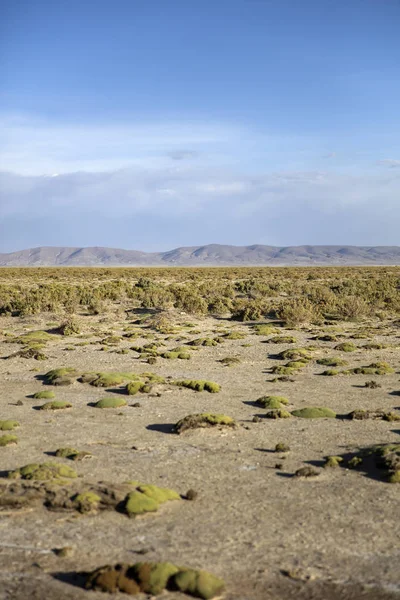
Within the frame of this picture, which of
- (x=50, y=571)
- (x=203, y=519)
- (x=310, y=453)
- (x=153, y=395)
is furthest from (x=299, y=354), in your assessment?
(x=50, y=571)

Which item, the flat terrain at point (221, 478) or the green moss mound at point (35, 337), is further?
the green moss mound at point (35, 337)

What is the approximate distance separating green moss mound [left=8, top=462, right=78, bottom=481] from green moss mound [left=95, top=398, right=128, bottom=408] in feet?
19.4

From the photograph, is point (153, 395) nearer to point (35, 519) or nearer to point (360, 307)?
point (35, 519)

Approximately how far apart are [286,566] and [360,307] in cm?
3226

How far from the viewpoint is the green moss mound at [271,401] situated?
18422 mm

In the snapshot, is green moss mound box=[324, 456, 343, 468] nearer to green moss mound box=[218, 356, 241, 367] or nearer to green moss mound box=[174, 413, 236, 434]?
green moss mound box=[174, 413, 236, 434]

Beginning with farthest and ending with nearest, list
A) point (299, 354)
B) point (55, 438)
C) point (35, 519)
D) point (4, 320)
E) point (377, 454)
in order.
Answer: point (4, 320) < point (299, 354) < point (55, 438) < point (377, 454) < point (35, 519)

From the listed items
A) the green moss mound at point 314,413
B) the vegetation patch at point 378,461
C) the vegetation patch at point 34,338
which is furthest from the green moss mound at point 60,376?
the vegetation patch at point 378,461

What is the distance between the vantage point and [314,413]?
17.6 m

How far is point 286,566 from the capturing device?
8969mm

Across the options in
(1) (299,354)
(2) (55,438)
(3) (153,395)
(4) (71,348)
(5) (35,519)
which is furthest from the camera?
(4) (71,348)

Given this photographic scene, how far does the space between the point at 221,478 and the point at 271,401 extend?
6225 mm

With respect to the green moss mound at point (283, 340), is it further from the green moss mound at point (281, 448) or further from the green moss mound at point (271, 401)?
the green moss mound at point (281, 448)

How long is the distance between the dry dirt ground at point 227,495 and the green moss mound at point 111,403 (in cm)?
40
